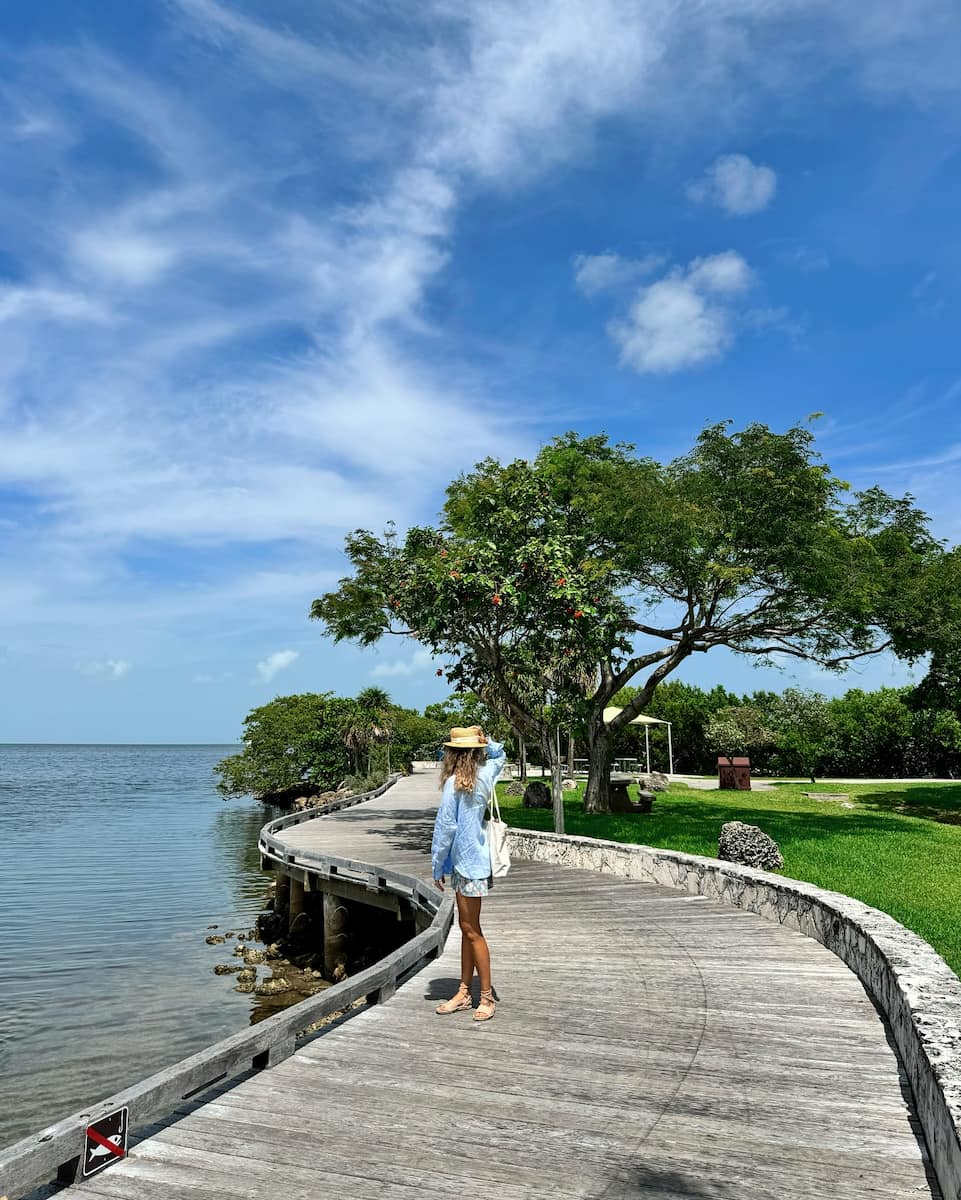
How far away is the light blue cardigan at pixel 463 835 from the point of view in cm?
608

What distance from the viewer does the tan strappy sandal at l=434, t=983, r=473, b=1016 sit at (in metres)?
6.08

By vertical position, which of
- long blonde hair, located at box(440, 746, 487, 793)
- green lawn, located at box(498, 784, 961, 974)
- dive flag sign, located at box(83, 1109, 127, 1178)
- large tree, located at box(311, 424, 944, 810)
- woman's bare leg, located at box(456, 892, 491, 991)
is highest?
large tree, located at box(311, 424, 944, 810)

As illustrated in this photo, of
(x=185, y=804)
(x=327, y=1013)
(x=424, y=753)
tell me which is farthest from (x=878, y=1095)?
(x=185, y=804)

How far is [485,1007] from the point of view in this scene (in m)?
5.93

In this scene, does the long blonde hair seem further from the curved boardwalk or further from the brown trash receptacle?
the brown trash receptacle

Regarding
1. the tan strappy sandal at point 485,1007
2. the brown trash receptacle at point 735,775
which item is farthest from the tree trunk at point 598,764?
the tan strappy sandal at point 485,1007

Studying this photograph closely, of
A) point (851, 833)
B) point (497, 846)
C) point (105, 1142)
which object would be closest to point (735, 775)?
point (851, 833)

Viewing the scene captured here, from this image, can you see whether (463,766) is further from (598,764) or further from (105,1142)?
(598,764)

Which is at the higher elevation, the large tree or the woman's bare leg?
the large tree

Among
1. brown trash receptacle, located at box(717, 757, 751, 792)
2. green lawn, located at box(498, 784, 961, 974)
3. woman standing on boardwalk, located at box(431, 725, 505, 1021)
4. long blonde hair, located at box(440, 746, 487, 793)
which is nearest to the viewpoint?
woman standing on boardwalk, located at box(431, 725, 505, 1021)

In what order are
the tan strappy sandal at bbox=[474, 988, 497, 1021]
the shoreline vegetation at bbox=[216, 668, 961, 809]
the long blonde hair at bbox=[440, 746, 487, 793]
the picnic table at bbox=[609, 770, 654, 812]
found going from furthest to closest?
the shoreline vegetation at bbox=[216, 668, 961, 809] → the picnic table at bbox=[609, 770, 654, 812] → the long blonde hair at bbox=[440, 746, 487, 793] → the tan strappy sandal at bbox=[474, 988, 497, 1021]

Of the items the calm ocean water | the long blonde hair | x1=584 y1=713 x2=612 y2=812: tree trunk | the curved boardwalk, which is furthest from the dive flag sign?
x1=584 y1=713 x2=612 y2=812: tree trunk

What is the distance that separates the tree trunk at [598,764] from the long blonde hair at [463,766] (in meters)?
17.0

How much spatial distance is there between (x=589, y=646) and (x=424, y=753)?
1720 inches
